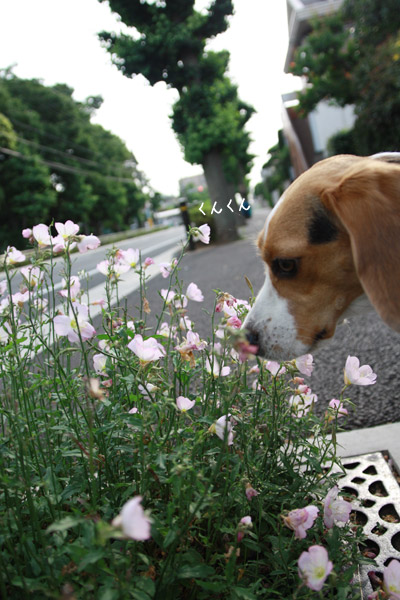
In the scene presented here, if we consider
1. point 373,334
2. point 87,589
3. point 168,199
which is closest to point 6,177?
point 373,334

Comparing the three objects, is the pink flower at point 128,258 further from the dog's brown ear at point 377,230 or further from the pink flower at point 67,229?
the dog's brown ear at point 377,230

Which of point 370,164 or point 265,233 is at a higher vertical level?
point 370,164

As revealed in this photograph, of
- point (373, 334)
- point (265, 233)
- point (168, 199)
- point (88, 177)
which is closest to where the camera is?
point (265, 233)

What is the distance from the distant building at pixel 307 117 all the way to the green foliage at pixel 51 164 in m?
16.6

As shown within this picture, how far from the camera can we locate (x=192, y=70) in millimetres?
16734

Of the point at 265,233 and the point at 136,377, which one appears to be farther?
the point at 265,233

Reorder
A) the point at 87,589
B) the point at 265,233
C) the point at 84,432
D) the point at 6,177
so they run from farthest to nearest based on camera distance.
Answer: the point at 6,177
the point at 265,233
the point at 84,432
the point at 87,589

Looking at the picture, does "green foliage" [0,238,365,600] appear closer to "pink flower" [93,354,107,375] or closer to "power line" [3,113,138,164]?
"pink flower" [93,354,107,375]

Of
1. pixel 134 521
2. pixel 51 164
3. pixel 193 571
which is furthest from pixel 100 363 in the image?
pixel 51 164

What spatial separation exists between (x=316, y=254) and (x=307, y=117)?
25.8 m

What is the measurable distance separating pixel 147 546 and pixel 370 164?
1470mm

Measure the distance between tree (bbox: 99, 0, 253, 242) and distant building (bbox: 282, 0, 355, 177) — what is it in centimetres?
381

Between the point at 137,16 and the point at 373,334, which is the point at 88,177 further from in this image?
the point at 373,334

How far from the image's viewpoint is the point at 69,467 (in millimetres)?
1634
